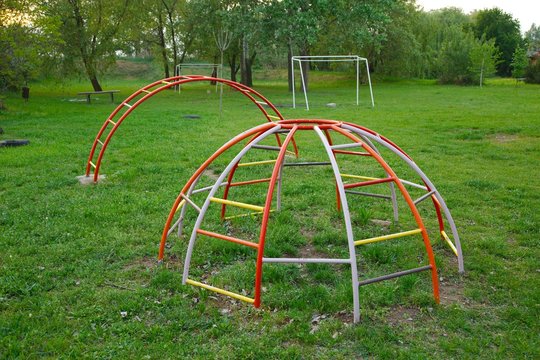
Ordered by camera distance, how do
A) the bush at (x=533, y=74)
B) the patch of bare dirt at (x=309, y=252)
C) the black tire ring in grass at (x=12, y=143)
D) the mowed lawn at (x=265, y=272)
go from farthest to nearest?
the bush at (x=533, y=74), the black tire ring in grass at (x=12, y=143), the patch of bare dirt at (x=309, y=252), the mowed lawn at (x=265, y=272)

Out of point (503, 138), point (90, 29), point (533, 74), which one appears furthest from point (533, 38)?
point (503, 138)

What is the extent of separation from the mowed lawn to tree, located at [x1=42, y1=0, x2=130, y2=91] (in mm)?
13620

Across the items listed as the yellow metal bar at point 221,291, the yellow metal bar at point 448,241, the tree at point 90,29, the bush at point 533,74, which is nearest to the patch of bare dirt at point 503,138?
the yellow metal bar at point 448,241

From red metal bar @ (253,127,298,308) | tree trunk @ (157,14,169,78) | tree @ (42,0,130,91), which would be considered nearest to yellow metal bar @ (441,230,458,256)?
red metal bar @ (253,127,298,308)

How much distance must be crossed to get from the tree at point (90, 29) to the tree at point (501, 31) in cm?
2971

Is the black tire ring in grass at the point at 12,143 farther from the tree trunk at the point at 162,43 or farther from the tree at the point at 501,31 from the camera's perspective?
the tree at the point at 501,31

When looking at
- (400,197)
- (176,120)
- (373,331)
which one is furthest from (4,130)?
(373,331)

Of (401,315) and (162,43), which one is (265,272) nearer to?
(401,315)

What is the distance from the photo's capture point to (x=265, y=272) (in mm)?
4137

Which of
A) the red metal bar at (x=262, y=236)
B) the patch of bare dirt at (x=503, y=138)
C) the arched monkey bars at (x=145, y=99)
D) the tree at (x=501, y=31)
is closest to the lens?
the red metal bar at (x=262, y=236)

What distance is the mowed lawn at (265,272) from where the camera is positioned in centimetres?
322

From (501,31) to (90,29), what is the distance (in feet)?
109

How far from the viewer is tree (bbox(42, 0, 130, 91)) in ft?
67.2

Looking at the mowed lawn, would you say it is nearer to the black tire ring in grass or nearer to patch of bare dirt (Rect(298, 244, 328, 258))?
patch of bare dirt (Rect(298, 244, 328, 258))
